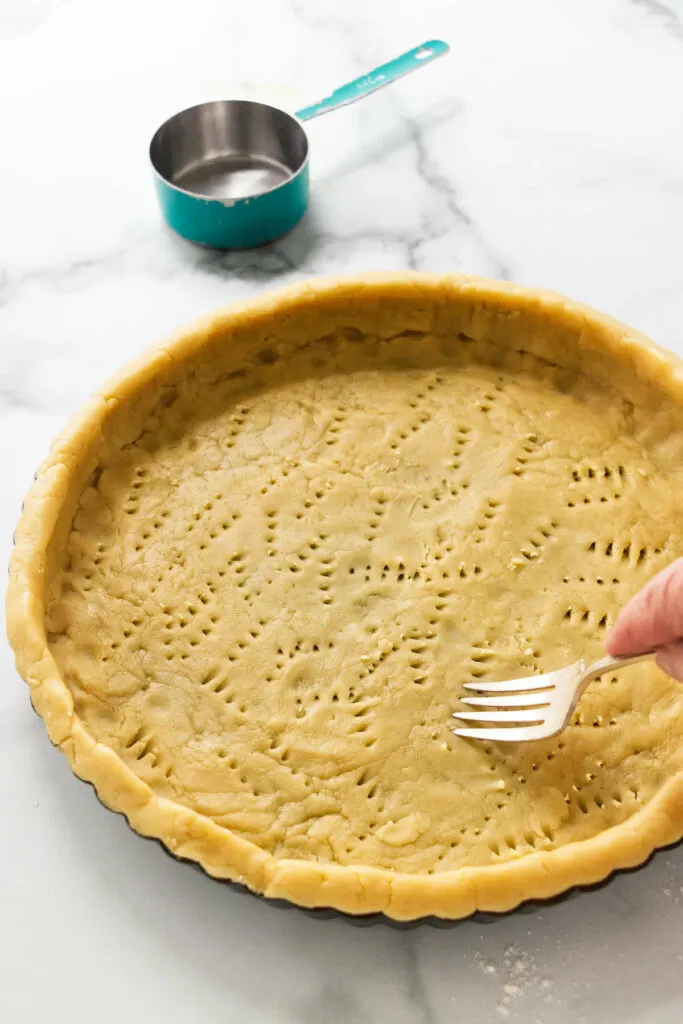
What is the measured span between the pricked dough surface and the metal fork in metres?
0.03

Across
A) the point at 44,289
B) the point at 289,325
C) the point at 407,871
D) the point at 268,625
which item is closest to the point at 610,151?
the point at 289,325

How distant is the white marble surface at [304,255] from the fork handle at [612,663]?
314 mm

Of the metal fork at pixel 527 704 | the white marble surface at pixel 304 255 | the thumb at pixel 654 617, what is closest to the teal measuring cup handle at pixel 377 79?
the white marble surface at pixel 304 255

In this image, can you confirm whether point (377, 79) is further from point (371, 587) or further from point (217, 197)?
point (371, 587)

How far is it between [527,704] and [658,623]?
1.02 feet

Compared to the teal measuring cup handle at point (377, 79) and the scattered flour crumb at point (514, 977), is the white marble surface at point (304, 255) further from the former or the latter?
the teal measuring cup handle at point (377, 79)

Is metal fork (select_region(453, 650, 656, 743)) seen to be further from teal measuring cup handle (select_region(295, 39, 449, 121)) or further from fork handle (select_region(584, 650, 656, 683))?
teal measuring cup handle (select_region(295, 39, 449, 121))

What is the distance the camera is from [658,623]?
129 centimetres

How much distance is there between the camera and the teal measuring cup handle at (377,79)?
2.56 m

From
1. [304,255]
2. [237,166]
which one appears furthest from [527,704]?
[237,166]

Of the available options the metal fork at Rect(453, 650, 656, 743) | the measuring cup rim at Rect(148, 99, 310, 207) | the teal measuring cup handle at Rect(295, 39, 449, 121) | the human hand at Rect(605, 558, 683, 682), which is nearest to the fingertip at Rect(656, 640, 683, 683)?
the human hand at Rect(605, 558, 683, 682)

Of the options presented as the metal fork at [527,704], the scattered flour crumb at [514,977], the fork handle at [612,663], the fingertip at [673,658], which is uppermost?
the fingertip at [673,658]

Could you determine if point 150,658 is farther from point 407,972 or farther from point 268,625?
point 407,972

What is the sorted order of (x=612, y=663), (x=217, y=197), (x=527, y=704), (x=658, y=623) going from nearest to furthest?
(x=658, y=623)
(x=612, y=663)
(x=527, y=704)
(x=217, y=197)
